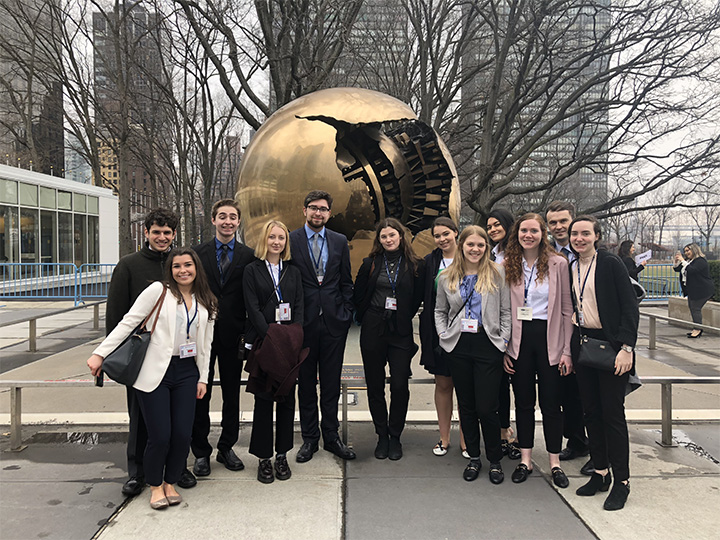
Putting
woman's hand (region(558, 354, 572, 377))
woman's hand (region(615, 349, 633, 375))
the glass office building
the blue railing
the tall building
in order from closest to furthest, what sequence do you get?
woman's hand (region(615, 349, 633, 375)) < woman's hand (region(558, 354, 572, 377)) < the blue railing < the glass office building < the tall building

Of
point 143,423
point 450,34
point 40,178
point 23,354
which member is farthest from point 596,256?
point 40,178

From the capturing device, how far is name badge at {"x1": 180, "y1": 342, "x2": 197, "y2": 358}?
311cm

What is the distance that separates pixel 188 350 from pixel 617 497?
9.27 ft

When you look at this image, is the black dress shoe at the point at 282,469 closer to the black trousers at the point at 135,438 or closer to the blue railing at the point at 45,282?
the black trousers at the point at 135,438

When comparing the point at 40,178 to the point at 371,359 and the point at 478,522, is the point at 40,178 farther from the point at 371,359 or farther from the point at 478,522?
the point at 478,522

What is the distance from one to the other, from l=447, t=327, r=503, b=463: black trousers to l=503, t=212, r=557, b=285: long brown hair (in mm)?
468

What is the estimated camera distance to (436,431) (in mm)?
4371

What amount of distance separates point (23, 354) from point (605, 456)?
7.76m

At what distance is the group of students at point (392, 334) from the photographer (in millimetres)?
3131

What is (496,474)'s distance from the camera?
3396 mm

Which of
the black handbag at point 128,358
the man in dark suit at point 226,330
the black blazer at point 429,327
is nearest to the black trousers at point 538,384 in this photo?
the black blazer at point 429,327

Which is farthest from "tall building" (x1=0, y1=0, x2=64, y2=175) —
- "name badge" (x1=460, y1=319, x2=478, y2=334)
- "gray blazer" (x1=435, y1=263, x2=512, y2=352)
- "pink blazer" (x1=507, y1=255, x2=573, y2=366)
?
"pink blazer" (x1=507, y1=255, x2=573, y2=366)

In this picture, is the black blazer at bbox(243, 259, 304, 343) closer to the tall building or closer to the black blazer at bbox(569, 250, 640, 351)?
the black blazer at bbox(569, 250, 640, 351)

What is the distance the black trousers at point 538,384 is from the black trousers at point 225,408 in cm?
199
